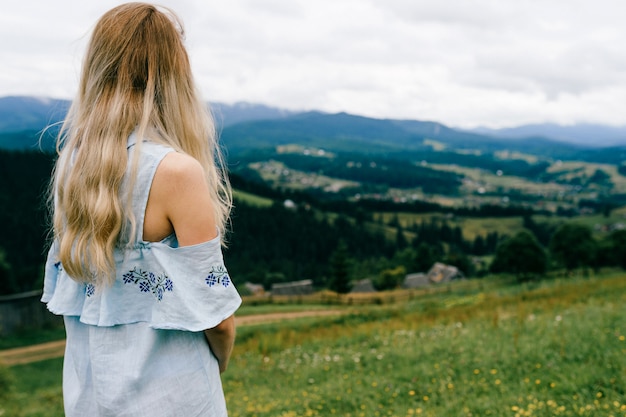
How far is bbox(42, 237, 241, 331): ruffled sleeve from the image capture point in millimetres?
1795

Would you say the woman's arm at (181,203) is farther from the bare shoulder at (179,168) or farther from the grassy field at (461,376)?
the grassy field at (461,376)

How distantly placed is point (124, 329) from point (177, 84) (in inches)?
37.3

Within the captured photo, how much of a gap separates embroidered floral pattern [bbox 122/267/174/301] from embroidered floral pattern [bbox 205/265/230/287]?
14 centimetres

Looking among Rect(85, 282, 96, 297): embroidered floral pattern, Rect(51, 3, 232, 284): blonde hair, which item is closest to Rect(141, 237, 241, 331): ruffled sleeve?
Rect(51, 3, 232, 284): blonde hair

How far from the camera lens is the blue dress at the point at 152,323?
179 cm

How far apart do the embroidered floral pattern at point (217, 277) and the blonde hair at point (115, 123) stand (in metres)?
0.20

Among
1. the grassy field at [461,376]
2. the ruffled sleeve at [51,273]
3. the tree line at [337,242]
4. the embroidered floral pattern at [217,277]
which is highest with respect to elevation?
the embroidered floral pattern at [217,277]

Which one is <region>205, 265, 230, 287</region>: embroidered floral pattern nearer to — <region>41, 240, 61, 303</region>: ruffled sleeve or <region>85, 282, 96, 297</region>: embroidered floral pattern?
<region>85, 282, 96, 297</region>: embroidered floral pattern

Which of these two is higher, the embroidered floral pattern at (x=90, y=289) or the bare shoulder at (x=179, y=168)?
the bare shoulder at (x=179, y=168)

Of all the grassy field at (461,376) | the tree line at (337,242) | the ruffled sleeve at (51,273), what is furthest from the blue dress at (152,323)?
the tree line at (337,242)

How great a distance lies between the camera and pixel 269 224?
11356 cm

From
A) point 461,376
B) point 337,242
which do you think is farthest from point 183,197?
point 337,242

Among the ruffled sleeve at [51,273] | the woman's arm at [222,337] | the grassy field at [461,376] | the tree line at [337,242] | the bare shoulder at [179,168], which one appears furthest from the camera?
the tree line at [337,242]

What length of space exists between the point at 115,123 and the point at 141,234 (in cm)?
41
